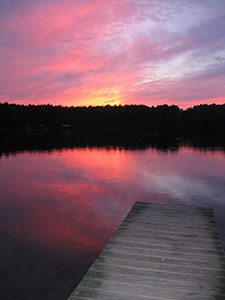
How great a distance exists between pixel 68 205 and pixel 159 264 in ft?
36.9

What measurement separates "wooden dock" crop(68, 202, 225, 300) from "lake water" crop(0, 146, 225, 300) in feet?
6.72

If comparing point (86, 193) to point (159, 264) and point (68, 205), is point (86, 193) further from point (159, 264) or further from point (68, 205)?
point (159, 264)

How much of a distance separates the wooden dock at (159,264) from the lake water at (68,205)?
6.72 feet

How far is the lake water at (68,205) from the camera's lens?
9352mm

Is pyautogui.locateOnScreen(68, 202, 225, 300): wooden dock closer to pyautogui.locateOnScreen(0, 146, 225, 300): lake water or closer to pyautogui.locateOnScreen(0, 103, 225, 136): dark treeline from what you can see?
pyautogui.locateOnScreen(0, 146, 225, 300): lake water

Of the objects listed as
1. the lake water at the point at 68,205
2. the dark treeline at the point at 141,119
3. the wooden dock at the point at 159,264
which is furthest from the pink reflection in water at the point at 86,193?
the dark treeline at the point at 141,119

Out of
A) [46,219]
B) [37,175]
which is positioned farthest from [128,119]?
[46,219]

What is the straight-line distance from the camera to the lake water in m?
9.35

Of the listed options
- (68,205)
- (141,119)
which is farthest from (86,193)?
(141,119)

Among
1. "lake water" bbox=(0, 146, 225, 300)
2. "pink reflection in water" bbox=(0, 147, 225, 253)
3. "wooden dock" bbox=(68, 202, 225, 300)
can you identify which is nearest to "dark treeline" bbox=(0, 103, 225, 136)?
"pink reflection in water" bbox=(0, 147, 225, 253)

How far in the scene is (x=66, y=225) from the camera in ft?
46.0

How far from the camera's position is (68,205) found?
58.4 feet

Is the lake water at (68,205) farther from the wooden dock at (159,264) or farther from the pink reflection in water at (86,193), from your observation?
the wooden dock at (159,264)

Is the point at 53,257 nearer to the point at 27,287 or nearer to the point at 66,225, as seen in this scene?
the point at 27,287
